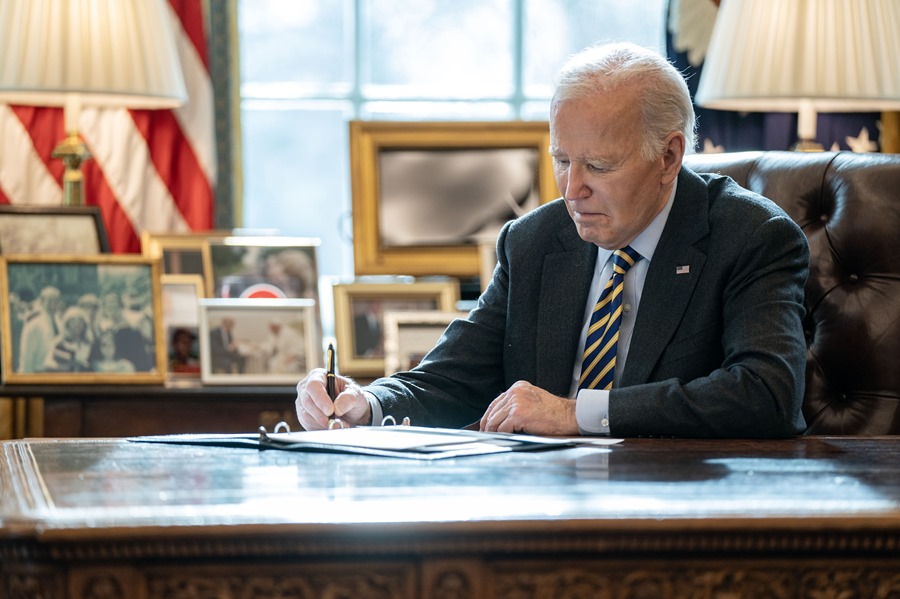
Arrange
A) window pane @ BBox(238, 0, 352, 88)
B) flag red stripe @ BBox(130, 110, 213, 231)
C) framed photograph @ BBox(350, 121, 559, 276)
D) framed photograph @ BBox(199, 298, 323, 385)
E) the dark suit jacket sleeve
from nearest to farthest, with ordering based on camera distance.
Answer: the dark suit jacket sleeve, framed photograph @ BBox(199, 298, 323, 385), framed photograph @ BBox(350, 121, 559, 276), flag red stripe @ BBox(130, 110, 213, 231), window pane @ BBox(238, 0, 352, 88)

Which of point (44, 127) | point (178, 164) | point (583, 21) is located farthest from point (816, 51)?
point (44, 127)

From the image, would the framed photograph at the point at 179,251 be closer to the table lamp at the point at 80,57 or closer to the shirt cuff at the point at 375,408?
the table lamp at the point at 80,57

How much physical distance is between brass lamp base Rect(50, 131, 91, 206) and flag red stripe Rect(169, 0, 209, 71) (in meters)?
0.58

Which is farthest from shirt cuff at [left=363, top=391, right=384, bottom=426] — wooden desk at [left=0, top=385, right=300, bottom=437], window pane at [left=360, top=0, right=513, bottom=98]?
window pane at [left=360, top=0, right=513, bottom=98]

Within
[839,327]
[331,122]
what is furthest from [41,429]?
[839,327]

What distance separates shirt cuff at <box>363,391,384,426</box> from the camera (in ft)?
7.88

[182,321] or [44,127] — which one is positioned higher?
[44,127]

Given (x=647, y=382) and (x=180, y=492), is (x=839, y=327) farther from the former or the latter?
(x=180, y=492)

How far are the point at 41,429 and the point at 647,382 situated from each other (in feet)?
6.31

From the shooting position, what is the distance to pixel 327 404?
231 centimetres

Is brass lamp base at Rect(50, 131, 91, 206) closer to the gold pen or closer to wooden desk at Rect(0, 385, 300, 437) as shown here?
wooden desk at Rect(0, 385, 300, 437)

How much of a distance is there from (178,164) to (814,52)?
1.95 m

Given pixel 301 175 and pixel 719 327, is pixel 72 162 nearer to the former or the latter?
pixel 301 175

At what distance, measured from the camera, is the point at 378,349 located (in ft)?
12.3
